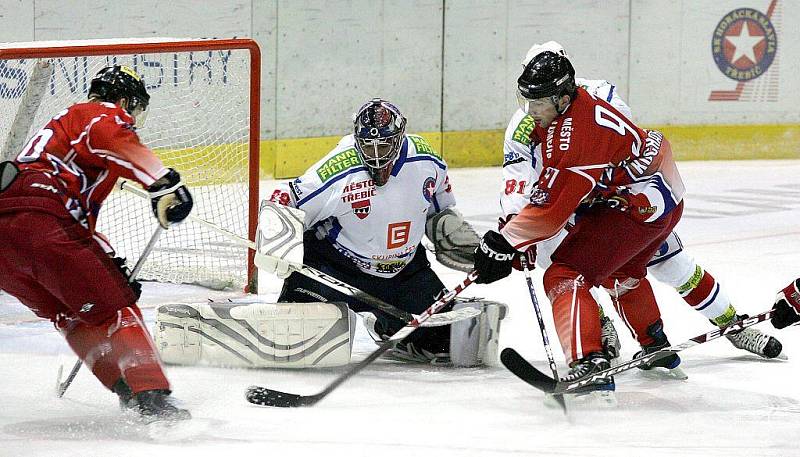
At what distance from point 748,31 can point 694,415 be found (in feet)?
21.5

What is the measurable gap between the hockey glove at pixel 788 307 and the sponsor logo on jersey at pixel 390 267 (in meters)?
1.18

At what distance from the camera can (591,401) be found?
11.0ft

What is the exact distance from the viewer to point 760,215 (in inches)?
279

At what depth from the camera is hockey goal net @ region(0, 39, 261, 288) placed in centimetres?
449

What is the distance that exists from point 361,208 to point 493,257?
0.68 metres

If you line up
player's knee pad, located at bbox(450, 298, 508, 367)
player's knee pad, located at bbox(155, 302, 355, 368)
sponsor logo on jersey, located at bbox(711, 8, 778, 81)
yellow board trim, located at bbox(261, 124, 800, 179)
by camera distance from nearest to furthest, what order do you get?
1. player's knee pad, located at bbox(155, 302, 355, 368)
2. player's knee pad, located at bbox(450, 298, 508, 367)
3. yellow board trim, located at bbox(261, 124, 800, 179)
4. sponsor logo on jersey, located at bbox(711, 8, 778, 81)

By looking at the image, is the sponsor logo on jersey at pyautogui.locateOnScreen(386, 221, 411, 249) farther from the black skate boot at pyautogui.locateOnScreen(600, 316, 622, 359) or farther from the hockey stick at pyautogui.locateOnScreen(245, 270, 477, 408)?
the black skate boot at pyautogui.locateOnScreen(600, 316, 622, 359)

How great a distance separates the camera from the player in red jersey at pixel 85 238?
117 inches

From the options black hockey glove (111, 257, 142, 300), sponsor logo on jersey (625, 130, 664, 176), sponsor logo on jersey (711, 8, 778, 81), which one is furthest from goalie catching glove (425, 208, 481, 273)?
sponsor logo on jersey (711, 8, 778, 81)

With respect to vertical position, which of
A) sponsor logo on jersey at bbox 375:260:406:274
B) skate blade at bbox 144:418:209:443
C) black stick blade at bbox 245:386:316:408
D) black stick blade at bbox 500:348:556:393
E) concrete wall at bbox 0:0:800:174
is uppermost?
concrete wall at bbox 0:0:800:174

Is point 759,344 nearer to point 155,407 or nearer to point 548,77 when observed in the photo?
point 548,77

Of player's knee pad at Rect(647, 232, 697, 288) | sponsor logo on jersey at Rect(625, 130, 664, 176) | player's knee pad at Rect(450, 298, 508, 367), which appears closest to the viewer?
sponsor logo on jersey at Rect(625, 130, 664, 176)

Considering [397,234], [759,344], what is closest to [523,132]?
[397,234]

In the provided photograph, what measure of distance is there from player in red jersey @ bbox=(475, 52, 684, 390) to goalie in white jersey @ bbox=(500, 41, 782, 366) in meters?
0.27
